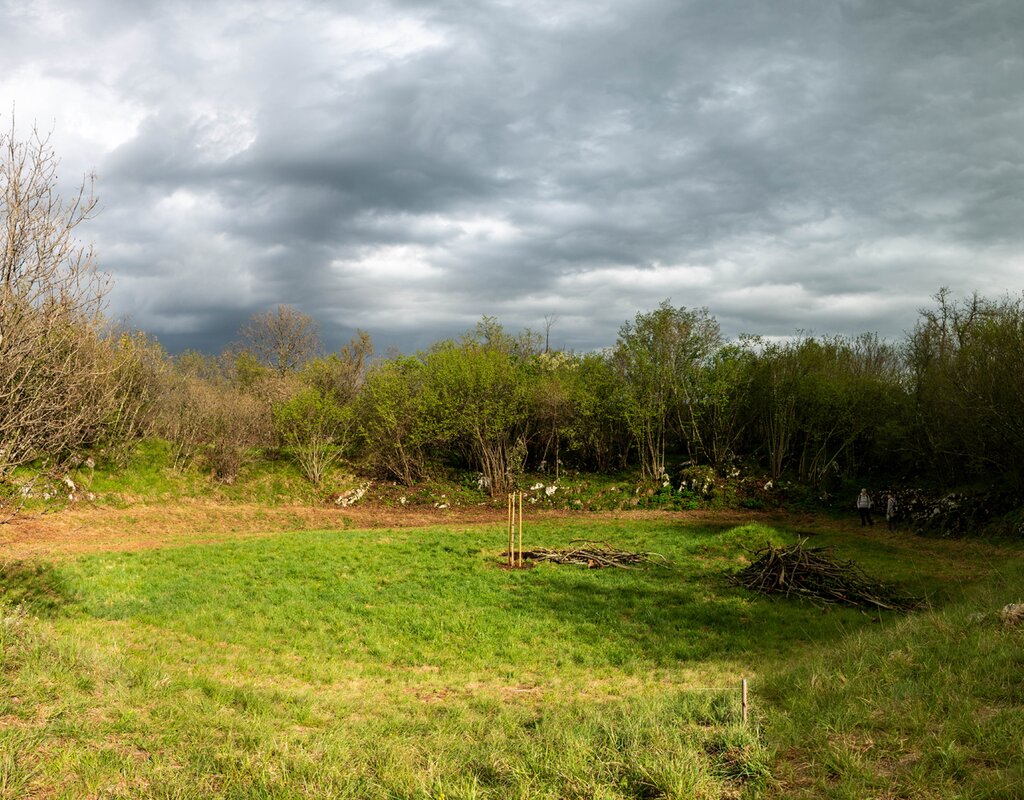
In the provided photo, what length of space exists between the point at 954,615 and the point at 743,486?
20.9 m

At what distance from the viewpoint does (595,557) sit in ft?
53.3

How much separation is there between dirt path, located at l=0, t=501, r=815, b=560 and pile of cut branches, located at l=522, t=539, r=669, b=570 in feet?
26.0

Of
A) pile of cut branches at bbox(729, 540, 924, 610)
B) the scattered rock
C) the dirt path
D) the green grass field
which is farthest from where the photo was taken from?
the dirt path

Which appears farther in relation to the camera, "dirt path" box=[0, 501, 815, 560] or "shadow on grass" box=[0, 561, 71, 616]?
"dirt path" box=[0, 501, 815, 560]

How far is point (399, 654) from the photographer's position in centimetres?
960

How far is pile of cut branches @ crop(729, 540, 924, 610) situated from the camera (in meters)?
12.9

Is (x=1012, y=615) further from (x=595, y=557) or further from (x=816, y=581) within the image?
(x=595, y=557)

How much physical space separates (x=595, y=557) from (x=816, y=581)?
5337 millimetres

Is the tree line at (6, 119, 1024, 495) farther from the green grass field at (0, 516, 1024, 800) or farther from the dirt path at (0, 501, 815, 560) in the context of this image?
the green grass field at (0, 516, 1024, 800)

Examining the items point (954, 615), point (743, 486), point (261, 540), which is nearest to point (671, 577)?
point (954, 615)

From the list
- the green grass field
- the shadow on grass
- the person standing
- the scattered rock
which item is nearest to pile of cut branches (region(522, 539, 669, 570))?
the green grass field

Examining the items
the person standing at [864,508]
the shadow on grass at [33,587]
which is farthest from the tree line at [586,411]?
the shadow on grass at [33,587]

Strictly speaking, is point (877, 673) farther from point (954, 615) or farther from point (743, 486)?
point (743, 486)

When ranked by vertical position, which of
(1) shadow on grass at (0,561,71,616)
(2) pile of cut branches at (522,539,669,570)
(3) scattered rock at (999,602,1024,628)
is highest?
(3) scattered rock at (999,602,1024,628)
